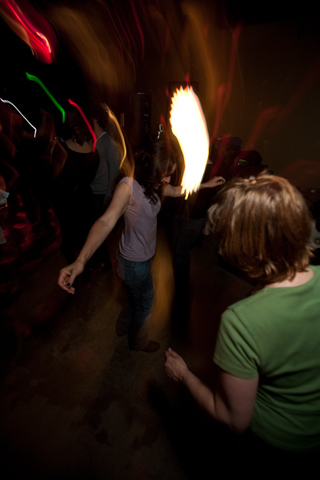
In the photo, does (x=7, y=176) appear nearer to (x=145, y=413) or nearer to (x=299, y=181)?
(x=145, y=413)

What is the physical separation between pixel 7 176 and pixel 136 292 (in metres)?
2.99

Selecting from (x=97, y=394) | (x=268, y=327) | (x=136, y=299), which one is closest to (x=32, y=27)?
(x=136, y=299)

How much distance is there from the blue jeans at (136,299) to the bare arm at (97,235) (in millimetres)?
434

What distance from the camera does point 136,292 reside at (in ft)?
6.87

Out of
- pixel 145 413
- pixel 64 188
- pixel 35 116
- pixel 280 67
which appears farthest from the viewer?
pixel 35 116

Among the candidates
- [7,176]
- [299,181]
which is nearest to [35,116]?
[7,176]

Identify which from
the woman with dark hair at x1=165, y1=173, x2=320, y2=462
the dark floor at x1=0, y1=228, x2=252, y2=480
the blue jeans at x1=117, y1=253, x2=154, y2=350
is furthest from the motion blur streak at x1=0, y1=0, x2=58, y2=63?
the woman with dark hair at x1=165, y1=173, x2=320, y2=462

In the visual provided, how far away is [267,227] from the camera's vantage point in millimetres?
845

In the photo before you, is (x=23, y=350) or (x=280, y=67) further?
(x=280, y=67)

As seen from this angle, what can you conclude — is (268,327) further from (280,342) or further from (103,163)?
(103,163)

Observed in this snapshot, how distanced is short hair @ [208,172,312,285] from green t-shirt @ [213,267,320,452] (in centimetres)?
9

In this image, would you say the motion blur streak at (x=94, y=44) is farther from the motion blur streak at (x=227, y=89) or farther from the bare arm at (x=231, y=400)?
the bare arm at (x=231, y=400)

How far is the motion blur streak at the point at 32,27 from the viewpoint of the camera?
5221 mm

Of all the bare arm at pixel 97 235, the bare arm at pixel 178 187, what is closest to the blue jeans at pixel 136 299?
the bare arm at pixel 97 235
